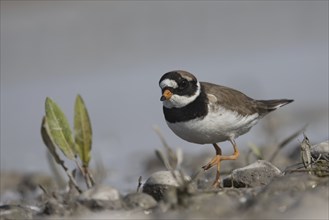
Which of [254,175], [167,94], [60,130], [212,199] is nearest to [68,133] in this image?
[60,130]

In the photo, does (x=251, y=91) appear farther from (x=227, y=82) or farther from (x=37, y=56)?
(x=37, y=56)

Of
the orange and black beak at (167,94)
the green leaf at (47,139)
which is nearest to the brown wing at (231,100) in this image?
the orange and black beak at (167,94)

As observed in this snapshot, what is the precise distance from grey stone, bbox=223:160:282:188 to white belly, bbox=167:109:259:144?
0.49 metres

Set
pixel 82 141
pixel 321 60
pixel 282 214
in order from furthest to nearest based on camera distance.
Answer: pixel 321 60 → pixel 82 141 → pixel 282 214

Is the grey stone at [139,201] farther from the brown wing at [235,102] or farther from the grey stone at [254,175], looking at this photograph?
the brown wing at [235,102]

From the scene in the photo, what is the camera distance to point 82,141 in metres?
4.61

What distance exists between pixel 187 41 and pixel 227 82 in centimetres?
262

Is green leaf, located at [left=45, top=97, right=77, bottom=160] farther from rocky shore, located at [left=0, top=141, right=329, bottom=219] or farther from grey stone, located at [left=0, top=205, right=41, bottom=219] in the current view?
grey stone, located at [left=0, top=205, right=41, bottom=219]

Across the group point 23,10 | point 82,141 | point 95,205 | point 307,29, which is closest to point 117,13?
point 23,10

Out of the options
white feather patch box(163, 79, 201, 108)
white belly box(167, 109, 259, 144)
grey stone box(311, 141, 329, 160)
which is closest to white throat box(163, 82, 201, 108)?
white feather patch box(163, 79, 201, 108)

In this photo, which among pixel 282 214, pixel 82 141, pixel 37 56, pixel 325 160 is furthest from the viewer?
pixel 37 56

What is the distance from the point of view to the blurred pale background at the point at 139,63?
839 centimetres

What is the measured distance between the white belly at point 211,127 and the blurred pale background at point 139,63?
179cm

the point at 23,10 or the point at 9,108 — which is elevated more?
the point at 23,10
